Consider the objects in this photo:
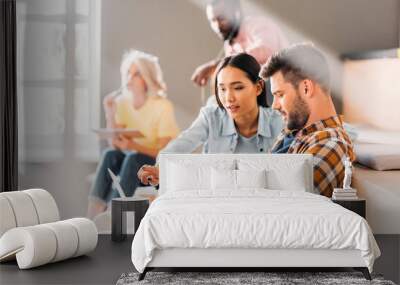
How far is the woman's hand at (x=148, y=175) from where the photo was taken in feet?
26.5

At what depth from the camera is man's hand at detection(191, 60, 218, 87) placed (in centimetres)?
803

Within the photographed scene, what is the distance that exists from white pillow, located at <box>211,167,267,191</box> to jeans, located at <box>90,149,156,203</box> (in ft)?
3.58

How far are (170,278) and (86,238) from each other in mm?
1158

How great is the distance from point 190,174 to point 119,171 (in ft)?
3.48

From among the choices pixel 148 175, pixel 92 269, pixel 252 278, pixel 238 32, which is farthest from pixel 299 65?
pixel 92 269

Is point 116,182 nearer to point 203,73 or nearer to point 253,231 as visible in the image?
point 203,73

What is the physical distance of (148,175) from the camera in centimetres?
809

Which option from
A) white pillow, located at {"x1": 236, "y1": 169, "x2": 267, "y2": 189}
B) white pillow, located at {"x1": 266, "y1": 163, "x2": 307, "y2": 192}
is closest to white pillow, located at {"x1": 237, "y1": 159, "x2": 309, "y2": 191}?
white pillow, located at {"x1": 266, "y1": 163, "x2": 307, "y2": 192}

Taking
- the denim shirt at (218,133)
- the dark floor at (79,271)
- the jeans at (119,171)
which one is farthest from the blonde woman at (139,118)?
the dark floor at (79,271)

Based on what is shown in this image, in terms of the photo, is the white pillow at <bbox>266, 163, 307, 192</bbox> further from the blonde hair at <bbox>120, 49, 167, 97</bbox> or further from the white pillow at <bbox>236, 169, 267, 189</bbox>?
the blonde hair at <bbox>120, 49, 167, 97</bbox>

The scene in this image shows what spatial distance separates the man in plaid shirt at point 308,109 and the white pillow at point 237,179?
0.80 m

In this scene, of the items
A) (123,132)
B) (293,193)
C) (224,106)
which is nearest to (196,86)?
(224,106)

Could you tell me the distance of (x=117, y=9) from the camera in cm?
802

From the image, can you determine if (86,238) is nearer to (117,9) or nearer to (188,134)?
(188,134)
